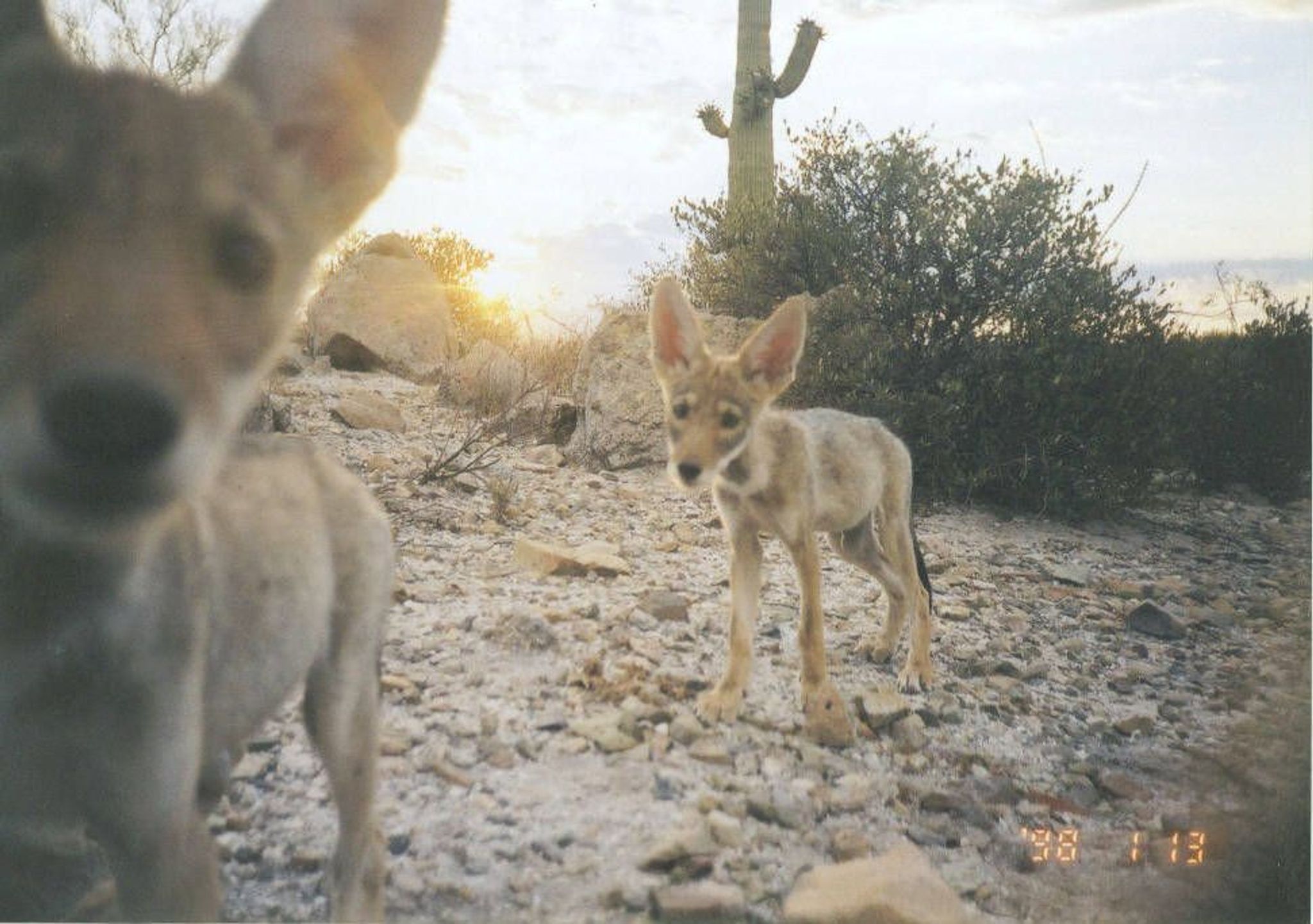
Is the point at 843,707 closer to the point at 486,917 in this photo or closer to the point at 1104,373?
the point at 486,917

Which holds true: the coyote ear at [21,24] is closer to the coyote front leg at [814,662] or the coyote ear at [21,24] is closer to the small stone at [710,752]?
the small stone at [710,752]

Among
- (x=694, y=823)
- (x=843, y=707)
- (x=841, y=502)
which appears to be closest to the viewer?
(x=694, y=823)

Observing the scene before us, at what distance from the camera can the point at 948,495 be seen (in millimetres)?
4824

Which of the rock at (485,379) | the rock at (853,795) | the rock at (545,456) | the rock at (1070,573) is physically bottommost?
the rock at (853,795)

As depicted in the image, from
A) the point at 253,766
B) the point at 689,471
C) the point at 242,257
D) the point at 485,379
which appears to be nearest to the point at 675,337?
the point at 689,471

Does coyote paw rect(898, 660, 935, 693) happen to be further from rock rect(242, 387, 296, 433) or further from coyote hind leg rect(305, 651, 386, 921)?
rock rect(242, 387, 296, 433)

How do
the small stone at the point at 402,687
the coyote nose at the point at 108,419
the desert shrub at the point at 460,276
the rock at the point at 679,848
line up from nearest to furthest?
the coyote nose at the point at 108,419, the rock at the point at 679,848, the small stone at the point at 402,687, the desert shrub at the point at 460,276

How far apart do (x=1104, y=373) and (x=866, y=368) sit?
1194 mm

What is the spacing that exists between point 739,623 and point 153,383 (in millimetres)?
2402

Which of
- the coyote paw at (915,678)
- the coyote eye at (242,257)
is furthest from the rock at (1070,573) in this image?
the coyote eye at (242,257)

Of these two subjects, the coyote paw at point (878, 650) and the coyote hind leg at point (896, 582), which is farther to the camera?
the coyote paw at point (878, 650)

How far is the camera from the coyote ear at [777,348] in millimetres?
2893

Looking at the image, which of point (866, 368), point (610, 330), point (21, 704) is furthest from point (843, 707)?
point (610, 330)

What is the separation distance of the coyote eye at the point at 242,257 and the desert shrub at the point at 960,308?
10.6 feet
